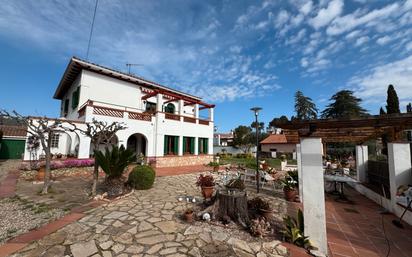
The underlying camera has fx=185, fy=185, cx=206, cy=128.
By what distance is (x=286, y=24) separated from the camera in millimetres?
7785

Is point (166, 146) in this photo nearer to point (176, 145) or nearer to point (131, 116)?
point (176, 145)

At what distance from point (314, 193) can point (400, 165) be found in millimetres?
4058

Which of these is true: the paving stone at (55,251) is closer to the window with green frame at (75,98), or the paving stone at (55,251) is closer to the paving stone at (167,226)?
the paving stone at (167,226)

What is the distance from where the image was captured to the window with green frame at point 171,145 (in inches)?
586

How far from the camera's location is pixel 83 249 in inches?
131

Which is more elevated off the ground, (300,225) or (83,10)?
(83,10)

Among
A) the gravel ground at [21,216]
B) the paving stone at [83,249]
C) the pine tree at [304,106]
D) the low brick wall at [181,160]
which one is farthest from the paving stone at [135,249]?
the pine tree at [304,106]

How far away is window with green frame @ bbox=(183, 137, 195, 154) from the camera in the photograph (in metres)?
16.5

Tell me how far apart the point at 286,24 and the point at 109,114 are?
11.0 meters

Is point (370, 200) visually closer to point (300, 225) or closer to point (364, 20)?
point (300, 225)

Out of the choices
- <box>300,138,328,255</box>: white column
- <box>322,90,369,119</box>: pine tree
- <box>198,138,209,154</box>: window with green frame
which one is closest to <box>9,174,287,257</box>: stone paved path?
<box>300,138,328,255</box>: white column

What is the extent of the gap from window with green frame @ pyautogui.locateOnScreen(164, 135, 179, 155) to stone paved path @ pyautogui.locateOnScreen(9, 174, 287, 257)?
967 cm

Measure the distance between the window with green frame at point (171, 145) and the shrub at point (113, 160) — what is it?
760cm

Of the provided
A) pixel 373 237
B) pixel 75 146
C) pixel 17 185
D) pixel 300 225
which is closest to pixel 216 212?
pixel 300 225
